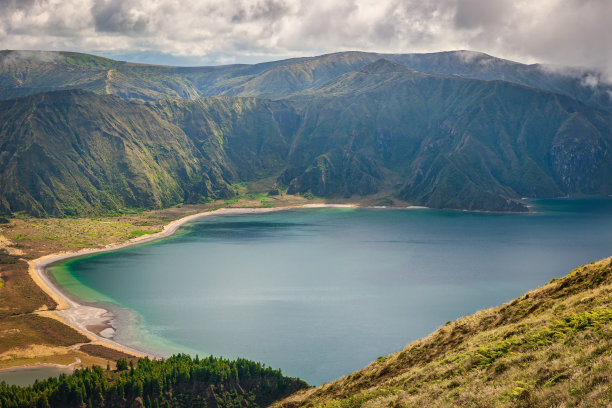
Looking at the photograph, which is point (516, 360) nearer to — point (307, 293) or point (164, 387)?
point (164, 387)

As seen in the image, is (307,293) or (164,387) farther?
(307,293)

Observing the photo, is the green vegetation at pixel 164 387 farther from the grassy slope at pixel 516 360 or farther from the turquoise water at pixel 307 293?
the grassy slope at pixel 516 360

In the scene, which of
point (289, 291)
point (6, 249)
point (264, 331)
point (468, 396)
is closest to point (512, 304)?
point (468, 396)

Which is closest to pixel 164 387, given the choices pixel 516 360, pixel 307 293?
pixel 516 360

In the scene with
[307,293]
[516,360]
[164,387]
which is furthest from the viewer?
[307,293]

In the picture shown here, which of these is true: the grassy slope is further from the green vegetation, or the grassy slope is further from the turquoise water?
the turquoise water

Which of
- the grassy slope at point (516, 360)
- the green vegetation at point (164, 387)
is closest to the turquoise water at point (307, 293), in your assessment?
the green vegetation at point (164, 387)
